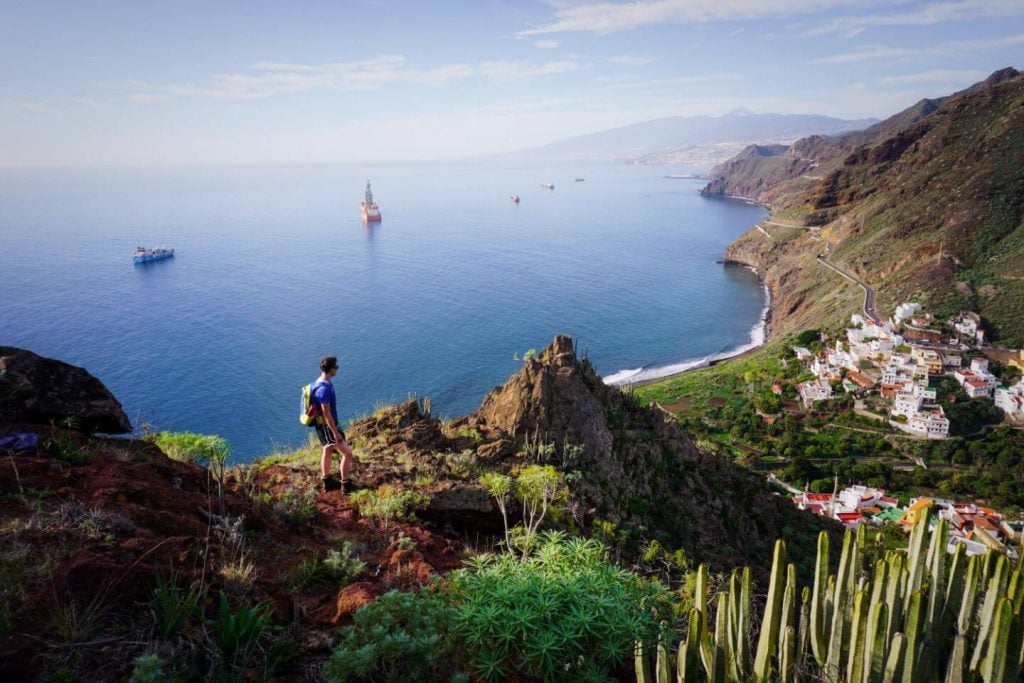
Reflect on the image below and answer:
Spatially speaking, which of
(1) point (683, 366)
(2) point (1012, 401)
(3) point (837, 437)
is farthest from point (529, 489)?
(2) point (1012, 401)

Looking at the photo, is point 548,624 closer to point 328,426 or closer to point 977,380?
point 328,426

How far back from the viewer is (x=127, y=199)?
15275cm

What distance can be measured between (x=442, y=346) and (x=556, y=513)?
148 ft

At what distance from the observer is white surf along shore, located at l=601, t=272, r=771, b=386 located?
2105 inches

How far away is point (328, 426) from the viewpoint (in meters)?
7.20

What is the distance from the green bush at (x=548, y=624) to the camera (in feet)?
13.4

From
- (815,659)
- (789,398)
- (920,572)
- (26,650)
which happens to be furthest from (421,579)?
(789,398)

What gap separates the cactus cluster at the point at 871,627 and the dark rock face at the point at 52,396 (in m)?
6.31

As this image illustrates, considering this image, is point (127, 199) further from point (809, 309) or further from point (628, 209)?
point (809, 309)

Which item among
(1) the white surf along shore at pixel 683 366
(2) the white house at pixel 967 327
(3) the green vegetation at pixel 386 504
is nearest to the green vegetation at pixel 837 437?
(1) the white surf along shore at pixel 683 366

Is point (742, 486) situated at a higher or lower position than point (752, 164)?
lower

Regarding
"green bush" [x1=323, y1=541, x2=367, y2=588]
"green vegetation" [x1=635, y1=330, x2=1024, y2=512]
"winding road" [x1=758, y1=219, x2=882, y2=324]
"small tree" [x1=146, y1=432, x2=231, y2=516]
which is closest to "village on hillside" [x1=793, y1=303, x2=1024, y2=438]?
"green vegetation" [x1=635, y1=330, x2=1024, y2=512]

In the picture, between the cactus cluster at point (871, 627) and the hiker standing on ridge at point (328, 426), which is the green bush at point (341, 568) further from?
the cactus cluster at point (871, 627)

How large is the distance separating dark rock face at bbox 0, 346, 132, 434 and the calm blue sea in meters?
10.2
